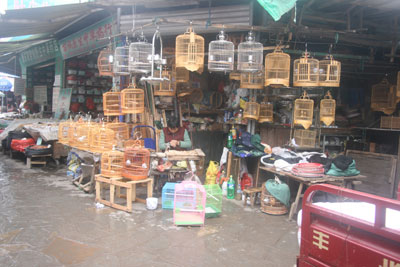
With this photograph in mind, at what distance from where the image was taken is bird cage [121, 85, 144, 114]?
8.12 metres

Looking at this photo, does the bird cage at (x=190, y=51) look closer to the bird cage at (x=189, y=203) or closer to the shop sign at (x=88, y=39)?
the bird cage at (x=189, y=203)

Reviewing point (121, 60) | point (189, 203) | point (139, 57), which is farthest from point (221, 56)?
point (189, 203)

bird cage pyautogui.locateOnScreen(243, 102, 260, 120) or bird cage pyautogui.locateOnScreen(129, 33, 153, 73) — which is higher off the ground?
bird cage pyautogui.locateOnScreen(129, 33, 153, 73)

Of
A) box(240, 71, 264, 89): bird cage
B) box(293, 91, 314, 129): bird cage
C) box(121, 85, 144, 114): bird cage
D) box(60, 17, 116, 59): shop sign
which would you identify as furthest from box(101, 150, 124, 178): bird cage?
box(60, 17, 116, 59): shop sign

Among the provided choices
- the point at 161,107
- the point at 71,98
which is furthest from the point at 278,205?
the point at 71,98

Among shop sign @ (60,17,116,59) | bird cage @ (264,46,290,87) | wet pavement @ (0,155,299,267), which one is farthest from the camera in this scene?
shop sign @ (60,17,116,59)

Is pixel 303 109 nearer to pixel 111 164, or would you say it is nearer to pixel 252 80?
pixel 252 80

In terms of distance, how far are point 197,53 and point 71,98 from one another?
9.71m

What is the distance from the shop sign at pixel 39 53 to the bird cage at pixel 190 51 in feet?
→ 33.1

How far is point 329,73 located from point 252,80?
1.70 m

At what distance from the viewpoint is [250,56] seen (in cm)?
670

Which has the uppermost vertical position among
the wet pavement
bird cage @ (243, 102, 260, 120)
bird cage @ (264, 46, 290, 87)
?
bird cage @ (264, 46, 290, 87)

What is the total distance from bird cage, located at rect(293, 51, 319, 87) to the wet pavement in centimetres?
287

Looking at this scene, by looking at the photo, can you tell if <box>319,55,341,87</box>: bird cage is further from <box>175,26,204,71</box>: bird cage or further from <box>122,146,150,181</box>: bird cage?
<box>122,146,150,181</box>: bird cage
